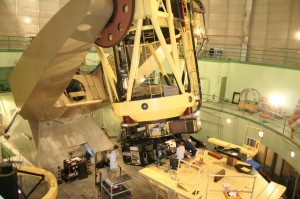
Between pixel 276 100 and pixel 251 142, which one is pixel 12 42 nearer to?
Result: pixel 251 142

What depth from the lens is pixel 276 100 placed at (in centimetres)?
1434

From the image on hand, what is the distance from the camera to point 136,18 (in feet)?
21.5

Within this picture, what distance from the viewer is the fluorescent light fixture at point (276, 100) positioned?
1412 centimetres

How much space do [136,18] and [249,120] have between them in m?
8.63

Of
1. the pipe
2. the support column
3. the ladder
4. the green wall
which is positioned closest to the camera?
the pipe

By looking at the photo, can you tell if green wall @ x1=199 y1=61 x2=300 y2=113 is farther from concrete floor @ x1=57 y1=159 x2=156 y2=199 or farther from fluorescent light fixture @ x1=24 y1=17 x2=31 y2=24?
fluorescent light fixture @ x1=24 y1=17 x2=31 y2=24

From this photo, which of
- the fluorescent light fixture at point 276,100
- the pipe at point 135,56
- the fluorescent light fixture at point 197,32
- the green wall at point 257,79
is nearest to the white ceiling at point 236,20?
the green wall at point 257,79

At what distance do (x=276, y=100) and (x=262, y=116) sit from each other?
2.02 m

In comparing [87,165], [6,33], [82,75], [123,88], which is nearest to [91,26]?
[123,88]

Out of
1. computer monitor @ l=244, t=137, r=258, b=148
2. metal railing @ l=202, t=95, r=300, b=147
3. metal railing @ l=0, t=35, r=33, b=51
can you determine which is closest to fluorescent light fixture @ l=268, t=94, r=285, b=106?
metal railing @ l=202, t=95, r=300, b=147

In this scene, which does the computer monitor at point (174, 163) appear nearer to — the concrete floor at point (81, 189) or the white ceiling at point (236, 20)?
the concrete floor at point (81, 189)

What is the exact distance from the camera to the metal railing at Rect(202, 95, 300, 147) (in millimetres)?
11048

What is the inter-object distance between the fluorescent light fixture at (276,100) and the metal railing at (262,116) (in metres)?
0.70

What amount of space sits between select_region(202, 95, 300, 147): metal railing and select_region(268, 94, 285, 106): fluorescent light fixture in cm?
70
